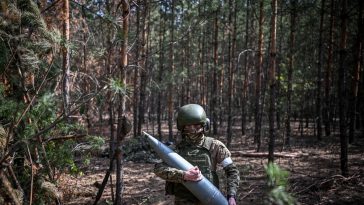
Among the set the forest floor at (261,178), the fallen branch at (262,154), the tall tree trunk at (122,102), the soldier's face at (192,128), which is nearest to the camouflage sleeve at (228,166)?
the soldier's face at (192,128)

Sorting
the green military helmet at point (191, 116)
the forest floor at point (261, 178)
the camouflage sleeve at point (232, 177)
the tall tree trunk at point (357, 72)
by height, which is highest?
the tall tree trunk at point (357, 72)

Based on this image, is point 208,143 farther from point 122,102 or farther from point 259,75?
point 259,75

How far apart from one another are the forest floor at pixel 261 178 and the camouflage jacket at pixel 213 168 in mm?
779

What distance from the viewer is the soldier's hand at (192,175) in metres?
3.52

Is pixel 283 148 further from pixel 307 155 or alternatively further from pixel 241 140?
pixel 241 140

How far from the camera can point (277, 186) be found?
5.84ft

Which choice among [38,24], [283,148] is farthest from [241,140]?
[38,24]

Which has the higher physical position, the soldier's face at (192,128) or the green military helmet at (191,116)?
the green military helmet at (191,116)

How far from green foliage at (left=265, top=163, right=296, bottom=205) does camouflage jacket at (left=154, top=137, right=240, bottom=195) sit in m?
1.80

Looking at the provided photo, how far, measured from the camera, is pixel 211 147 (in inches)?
150

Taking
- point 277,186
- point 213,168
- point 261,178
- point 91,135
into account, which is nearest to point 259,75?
point 261,178

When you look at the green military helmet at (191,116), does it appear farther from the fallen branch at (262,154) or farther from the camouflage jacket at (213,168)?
the fallen branch at (262,154)

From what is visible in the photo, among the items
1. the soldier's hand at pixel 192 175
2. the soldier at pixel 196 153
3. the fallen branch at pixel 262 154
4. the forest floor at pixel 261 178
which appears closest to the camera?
the soldier's hand at pixel 192 175

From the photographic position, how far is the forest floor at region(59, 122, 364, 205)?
24.7 feet
